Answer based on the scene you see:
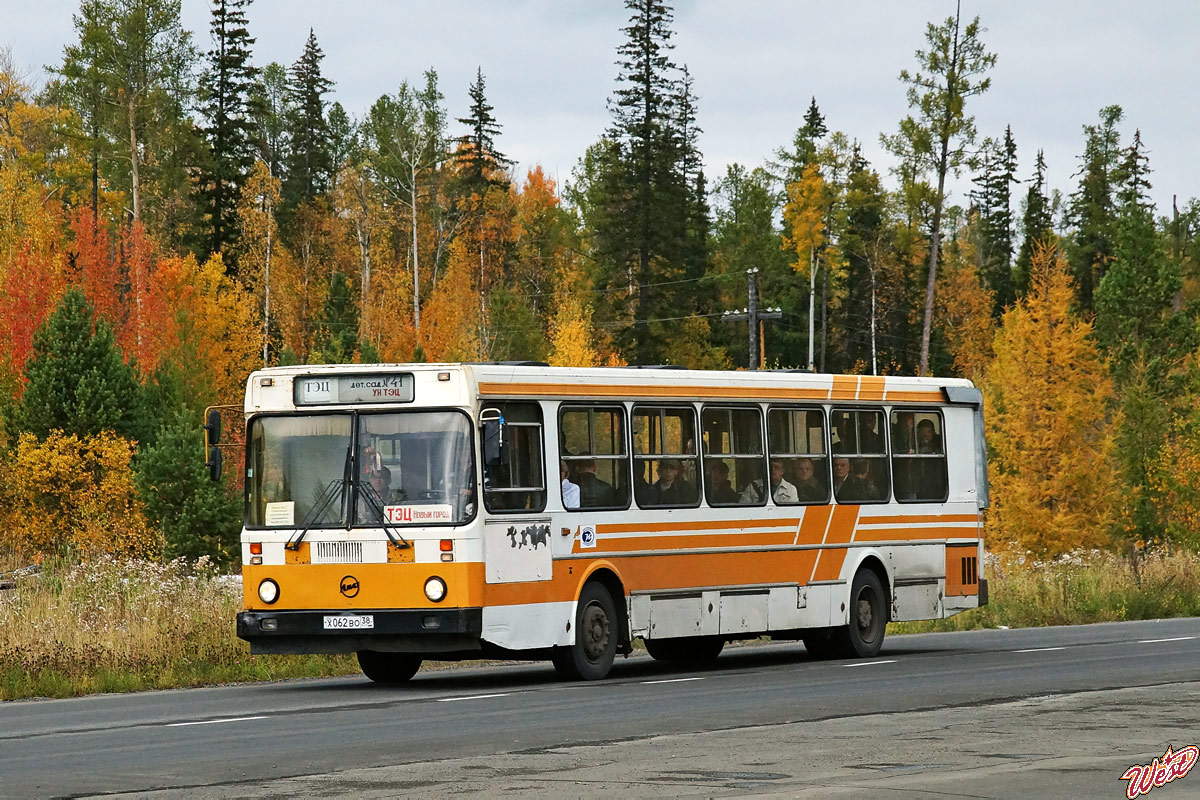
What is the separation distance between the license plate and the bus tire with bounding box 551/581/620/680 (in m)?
2.07

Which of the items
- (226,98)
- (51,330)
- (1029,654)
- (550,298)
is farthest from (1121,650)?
(550,298)

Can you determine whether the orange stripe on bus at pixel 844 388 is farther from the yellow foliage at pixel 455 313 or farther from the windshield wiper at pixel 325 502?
the yellow foliage at pixel 455 313

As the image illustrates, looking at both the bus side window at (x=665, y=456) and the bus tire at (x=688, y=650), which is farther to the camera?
Result: the bus tire at (x=688, y=650)

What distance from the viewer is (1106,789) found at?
1009 centimetres

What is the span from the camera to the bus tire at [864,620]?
22219 mm

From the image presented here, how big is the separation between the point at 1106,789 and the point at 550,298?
90944 millimetres

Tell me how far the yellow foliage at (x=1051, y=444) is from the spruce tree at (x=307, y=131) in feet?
148

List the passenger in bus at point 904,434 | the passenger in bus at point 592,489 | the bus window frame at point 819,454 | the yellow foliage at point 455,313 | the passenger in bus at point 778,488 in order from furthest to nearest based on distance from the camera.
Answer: the yellow foliage at point 455,313 → the passenger in bus at point 904,434 → the bus window frame at point 819,454 → the passenger in bus at point 778,488 → the passenger in bus at point 592,489

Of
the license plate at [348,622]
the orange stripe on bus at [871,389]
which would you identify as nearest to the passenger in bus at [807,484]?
the orange stripe on bus at [871,389]

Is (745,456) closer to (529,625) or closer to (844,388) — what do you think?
(844,388)

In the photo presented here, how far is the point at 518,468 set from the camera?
59.5ft

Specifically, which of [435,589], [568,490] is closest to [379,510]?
[435,589]

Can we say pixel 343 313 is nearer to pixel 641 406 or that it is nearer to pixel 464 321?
pixel 464 321

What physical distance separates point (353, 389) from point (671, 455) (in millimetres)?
3758
